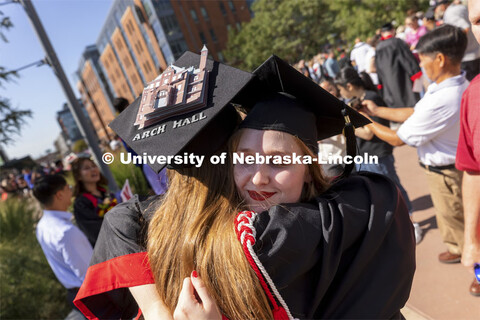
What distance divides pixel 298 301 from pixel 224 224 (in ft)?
1.29

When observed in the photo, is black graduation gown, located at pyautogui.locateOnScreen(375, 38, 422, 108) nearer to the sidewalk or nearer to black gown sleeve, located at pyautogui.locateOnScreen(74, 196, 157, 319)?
the sidewalk

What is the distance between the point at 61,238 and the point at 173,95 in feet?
7.39

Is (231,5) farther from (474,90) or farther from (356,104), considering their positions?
(474,90)

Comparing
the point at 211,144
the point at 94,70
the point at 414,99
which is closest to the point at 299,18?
the point at 414,99

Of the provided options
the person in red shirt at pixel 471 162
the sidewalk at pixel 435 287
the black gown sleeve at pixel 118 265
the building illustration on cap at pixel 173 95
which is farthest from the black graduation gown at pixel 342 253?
the sidewalk at pixel 435 287

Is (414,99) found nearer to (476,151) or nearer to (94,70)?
(476,151)

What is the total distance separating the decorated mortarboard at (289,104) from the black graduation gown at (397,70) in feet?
17.0

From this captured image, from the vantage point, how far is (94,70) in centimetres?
7419

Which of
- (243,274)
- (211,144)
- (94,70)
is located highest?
(94,70)

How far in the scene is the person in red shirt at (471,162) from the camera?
64.2 inches

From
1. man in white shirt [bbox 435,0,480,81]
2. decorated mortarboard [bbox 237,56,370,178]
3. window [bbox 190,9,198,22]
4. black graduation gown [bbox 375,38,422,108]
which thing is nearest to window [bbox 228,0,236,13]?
window [bbox 190,9,198,22]

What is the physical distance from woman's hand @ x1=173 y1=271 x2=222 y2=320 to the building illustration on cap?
0.65m

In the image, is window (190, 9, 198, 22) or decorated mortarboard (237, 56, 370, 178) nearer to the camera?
decorated mortarboard (237, 56, 370, 178)

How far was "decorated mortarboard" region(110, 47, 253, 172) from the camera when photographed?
4.19 feet
